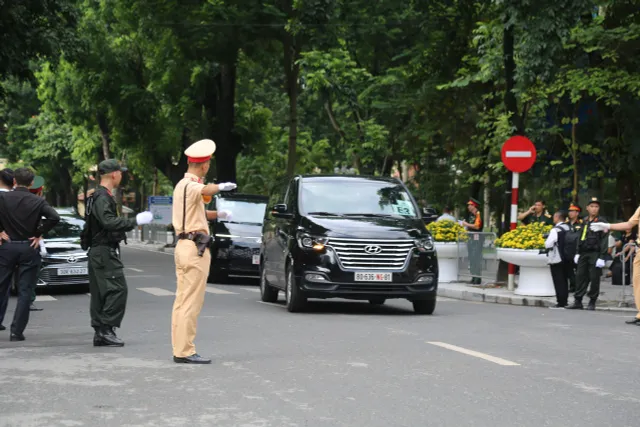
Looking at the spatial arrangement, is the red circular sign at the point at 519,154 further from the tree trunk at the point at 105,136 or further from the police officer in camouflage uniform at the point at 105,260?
the tree trunk at the point at 105,136

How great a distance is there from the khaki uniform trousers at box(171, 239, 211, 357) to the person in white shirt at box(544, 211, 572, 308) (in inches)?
414

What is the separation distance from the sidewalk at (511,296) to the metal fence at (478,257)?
0.34 meters

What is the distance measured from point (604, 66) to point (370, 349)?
18357mm

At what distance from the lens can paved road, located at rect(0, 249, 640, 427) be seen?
25.2 ft

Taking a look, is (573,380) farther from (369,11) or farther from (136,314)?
(369,11)

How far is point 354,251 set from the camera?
51.9 ft

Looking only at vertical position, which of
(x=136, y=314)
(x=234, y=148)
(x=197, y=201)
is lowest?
(x=136, y=314)

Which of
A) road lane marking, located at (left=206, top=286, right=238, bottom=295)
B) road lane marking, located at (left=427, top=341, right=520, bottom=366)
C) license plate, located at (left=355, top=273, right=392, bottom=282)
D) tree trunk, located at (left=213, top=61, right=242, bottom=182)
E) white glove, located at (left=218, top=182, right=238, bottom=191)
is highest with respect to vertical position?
tree trunk, located at (left=213, top=61, right=242, bottom=182)

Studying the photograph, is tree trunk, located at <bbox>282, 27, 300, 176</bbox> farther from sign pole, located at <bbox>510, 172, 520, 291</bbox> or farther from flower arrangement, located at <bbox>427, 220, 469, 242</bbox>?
sign pole, located at <bbox>510, 172, 520, 291</bbox>

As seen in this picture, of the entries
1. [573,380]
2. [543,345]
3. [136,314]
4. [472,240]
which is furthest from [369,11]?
[573,380]

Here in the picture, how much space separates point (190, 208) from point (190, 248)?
1.14 feet

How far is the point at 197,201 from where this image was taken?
33.1ft

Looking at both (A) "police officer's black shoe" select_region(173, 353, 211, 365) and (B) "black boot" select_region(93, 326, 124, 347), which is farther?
(B) "black boot" select_region(93, 326, 124, 347)

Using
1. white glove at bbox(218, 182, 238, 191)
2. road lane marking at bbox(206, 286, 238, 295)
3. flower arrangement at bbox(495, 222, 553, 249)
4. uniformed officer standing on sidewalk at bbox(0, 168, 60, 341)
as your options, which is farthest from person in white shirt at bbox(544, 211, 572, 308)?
white glove at bbox(218, 182, 238, 191)
